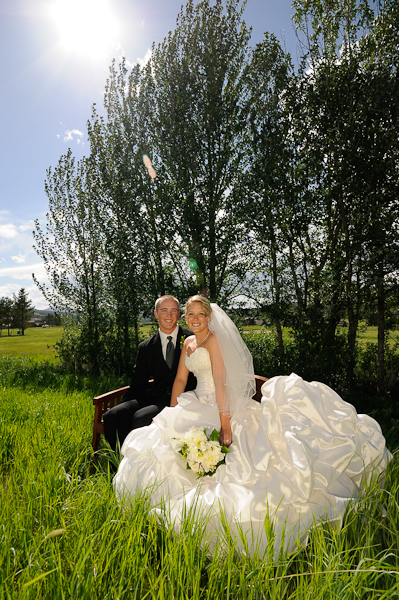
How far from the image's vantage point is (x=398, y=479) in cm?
242

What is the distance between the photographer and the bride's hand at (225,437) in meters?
2.64

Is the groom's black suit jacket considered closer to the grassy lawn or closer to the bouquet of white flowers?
the bouquet of white flowers

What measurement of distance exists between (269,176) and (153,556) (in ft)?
18.8

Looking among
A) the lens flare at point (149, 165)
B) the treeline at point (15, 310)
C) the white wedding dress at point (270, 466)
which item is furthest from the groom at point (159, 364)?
the treeline at point (15, 310)

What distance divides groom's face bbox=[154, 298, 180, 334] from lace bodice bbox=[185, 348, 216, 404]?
634 millimetres

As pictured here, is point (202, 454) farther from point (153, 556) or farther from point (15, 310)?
point (15, 310)

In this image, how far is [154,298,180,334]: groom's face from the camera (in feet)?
12.0

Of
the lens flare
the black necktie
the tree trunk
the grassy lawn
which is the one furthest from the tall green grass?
the grassy lawn

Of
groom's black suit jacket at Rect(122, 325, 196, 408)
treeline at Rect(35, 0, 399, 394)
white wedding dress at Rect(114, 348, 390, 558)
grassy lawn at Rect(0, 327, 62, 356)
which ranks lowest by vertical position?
grassy lawn at Rect(0, 327, 62, 356)

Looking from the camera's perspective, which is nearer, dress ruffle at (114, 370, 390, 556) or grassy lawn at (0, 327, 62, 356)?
dress ruffle at (114, 370, 390, 556)

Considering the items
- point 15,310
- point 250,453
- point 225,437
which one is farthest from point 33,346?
point 15,310

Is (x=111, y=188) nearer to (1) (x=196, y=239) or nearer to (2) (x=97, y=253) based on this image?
(2) (x=97, y=253)

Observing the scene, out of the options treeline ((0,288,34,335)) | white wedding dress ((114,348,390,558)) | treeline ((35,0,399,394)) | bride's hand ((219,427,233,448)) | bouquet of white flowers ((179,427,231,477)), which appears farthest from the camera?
treeline ((0,288,34,335))

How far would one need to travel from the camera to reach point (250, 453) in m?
2.52
